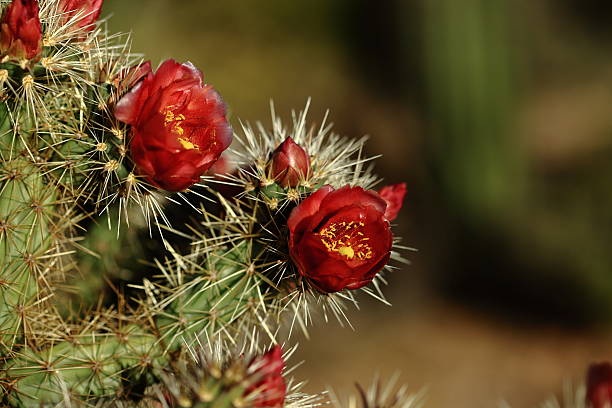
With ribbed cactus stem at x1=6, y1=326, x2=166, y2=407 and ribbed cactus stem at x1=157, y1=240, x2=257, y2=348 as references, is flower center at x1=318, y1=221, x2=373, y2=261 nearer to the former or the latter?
ribbed cactus stem at x1=157, y1=240, x2=257, y2=348

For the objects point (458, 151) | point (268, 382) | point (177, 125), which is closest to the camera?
point (268, 382)

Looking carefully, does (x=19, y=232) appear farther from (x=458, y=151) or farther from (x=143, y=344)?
(x=458, y=151)

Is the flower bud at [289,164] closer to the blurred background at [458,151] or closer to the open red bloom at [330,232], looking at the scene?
the open red bloom at [330,232]

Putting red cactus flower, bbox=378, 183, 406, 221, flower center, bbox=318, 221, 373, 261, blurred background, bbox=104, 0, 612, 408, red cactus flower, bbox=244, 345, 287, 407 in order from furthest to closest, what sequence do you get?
1. blurred background, bbox=104, 0, 612, 408
2. red cactus flower, bbox=378, 183, 406, 221
3. flower center, bbox=318, 221, 373, 261
4. red cactus flower, bbox=244, 345, 287, 407

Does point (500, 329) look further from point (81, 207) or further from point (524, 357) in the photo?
point (81, 207)

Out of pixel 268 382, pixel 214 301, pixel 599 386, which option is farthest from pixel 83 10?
pixel 599 386

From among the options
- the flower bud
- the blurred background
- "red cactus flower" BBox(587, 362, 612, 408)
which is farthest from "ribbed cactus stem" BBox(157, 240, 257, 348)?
the blurred background
